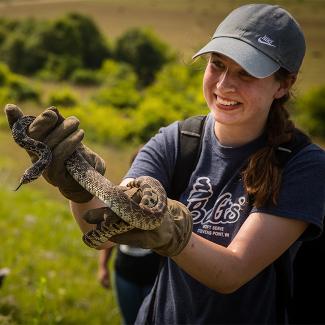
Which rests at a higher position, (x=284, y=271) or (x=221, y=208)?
(x=221, y=208)

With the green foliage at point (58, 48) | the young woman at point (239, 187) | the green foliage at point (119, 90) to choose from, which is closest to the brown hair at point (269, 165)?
the young woman at point (239, 187)

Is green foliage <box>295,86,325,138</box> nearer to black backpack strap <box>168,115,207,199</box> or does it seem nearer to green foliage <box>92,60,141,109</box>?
green foliage <box>92,60,141,109</box>

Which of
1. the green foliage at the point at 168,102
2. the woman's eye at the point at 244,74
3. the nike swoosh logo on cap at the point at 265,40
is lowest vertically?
the green foliage at the point at 168,102

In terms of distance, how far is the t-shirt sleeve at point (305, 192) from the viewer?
9.22 feet

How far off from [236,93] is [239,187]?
0.60m

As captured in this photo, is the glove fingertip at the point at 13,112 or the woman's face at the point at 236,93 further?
the glove fingertip at the point at 13,112

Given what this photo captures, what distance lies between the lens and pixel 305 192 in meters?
2.85

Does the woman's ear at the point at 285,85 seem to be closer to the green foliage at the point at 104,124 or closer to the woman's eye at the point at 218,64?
the woman's eye at the point at 218,64

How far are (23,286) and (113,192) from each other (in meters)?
4.87

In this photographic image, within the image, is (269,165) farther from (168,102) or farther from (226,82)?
(168,102)

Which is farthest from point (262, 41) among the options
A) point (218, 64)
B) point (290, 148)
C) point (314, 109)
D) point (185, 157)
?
point (314, 109)

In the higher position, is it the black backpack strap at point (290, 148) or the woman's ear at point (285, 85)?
the woman's ear at point (285, 85)

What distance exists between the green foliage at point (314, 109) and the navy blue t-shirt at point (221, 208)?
57.3 ft

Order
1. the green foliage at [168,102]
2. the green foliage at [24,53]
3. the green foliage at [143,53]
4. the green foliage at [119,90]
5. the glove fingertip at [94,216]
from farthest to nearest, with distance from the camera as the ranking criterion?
1. the green foliage at [24,53]
2. the green foliage at [143,53]
3. the green foliage at [119,90]
4. the green foliage at [168,102]
5. the glove fingertip at [94,216]
